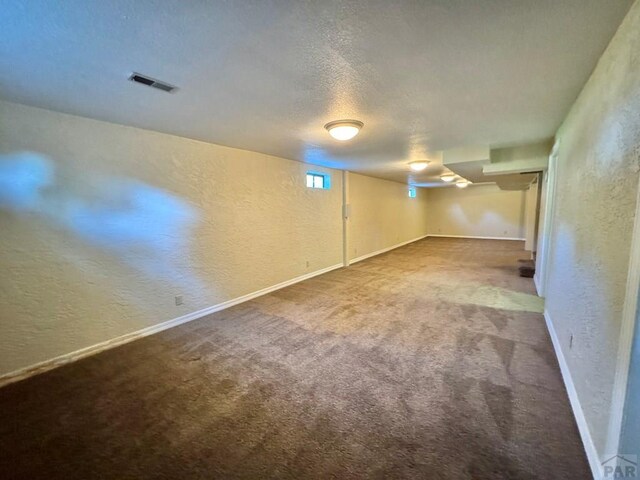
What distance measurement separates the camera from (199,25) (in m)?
1.25

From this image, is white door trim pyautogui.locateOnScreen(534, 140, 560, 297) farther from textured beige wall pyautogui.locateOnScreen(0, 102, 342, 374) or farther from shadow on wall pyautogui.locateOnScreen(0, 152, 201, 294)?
shadow on wall pyautogui.locateOnScreen(0, 152, 201, 294)

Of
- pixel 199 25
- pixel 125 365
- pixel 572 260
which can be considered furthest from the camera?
pixel 125 365

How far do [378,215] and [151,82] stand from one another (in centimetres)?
660

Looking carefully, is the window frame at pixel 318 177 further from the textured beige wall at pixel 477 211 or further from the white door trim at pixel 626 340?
the textured beige wall at pixel 477 211

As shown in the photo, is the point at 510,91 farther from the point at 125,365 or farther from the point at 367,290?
the point at 125,365

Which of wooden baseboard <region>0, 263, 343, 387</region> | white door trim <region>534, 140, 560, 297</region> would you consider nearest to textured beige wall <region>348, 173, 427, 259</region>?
wooden baseboard <region>0, 263, 343, 387</region>

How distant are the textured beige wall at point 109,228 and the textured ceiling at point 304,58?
1.15 ft

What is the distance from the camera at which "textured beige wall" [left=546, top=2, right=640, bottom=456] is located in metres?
1.20

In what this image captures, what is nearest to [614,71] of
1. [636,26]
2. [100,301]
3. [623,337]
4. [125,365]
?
[636,26]

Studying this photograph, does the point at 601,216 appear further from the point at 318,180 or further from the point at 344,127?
the point at 318,180

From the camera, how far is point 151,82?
1.79m

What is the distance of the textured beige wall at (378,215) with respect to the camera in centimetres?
663

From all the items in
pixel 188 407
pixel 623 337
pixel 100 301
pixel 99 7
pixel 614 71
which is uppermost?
pixel 99 7

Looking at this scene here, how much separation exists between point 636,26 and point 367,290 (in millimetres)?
3849
